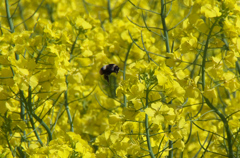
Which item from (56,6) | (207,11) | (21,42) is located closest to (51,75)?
(21,42)

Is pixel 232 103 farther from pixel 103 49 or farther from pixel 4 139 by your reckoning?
pixel 4 139

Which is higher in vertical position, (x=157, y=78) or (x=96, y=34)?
(x=96, y=34)

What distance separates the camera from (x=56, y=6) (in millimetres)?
4664

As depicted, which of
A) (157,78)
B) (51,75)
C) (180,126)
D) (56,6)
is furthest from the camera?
(56,6)

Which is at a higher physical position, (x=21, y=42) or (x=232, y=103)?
(x=21, y=42)

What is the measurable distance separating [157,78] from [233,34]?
457 mm

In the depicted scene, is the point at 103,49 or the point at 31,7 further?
the point at 31,7

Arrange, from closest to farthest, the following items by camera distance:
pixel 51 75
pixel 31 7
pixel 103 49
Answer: pixel 51 75
pixel 103 49
pixel 31 7

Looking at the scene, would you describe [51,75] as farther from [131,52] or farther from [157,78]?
[131,52]

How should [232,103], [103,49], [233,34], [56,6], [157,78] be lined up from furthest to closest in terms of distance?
[56,6], [103,49], [232,103], [233,34], [157,78]

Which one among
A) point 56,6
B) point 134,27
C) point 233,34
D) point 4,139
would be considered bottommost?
point 4,139

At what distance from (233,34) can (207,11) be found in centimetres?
→ 19

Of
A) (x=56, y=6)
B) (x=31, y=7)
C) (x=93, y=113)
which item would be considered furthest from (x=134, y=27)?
(x=31, y=7)

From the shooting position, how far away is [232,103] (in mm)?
2209
